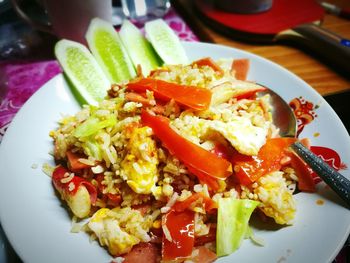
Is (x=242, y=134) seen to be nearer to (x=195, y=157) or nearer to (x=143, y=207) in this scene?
(x=195, y=157)

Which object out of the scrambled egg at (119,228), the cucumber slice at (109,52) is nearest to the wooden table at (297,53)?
the cucumber slice at (109,52)

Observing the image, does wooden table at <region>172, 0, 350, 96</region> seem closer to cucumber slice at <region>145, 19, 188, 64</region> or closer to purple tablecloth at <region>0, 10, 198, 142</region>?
cucumber slice at <region>145, 19, 188, 64</region>

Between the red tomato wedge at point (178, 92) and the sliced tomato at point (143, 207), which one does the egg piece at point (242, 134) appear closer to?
the red tomato wedge at point (178, 92)

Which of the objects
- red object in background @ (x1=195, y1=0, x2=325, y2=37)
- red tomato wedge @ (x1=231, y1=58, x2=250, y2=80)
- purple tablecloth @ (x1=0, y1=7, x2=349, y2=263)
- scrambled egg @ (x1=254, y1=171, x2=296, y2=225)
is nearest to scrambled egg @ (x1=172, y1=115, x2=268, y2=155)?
scrambled egg @ (x1=254, y1=171, x2=296, y2=225)

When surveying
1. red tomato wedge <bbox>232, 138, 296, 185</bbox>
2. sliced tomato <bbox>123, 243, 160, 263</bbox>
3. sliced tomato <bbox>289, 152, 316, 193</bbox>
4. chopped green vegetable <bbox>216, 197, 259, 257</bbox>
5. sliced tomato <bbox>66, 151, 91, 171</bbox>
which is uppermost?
red tomato wedge <bbox>232, 138, 296, 185</bbox>

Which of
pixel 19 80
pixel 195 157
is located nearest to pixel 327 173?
pixel 195 157

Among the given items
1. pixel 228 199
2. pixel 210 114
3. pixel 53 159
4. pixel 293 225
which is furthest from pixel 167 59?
pixel 293 225
